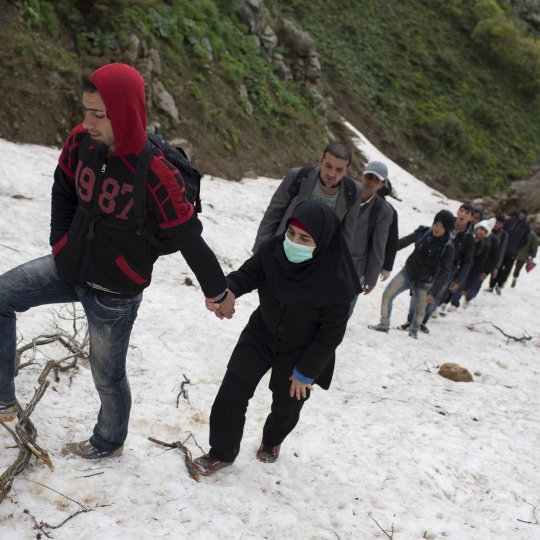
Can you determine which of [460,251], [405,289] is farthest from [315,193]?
[460,251]

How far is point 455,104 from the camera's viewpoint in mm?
33938

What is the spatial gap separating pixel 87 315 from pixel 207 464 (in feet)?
5.09

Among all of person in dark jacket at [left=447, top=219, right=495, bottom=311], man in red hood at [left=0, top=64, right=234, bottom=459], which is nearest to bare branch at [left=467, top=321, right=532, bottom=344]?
person in dark jacket at [left=447, top=219, right=495, bottom=311]

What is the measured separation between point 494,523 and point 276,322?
2.53 metres

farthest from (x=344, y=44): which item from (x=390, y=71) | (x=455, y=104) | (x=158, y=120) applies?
(x=158, y=120)

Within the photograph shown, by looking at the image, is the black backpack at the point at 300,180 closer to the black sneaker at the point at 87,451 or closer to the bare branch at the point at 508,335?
the black sneaker at the point at 87,451

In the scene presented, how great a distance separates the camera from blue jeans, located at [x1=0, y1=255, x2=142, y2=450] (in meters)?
2.94

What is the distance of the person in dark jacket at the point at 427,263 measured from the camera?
317 inches

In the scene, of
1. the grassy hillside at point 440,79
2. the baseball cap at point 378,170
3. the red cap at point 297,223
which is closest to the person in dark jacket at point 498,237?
the baseball cap at point 378,170

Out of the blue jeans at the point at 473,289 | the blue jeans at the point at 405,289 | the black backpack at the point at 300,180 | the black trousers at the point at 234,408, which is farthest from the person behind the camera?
the blue jeans at the point at 473,289

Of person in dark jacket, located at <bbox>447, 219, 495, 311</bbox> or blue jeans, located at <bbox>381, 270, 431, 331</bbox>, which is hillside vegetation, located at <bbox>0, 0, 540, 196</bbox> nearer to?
person in dark jacket, located at <bbox>447, 219, 495, 311</bbox>

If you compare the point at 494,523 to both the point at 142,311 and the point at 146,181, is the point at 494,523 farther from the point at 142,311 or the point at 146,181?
the point at 142,311

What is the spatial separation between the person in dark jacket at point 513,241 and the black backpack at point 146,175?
13212mm

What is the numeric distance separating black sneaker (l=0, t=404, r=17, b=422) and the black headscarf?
187cm
